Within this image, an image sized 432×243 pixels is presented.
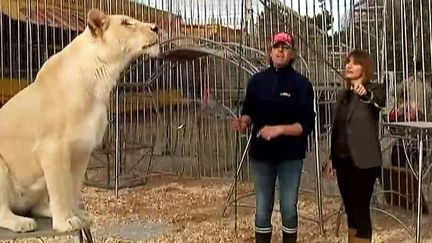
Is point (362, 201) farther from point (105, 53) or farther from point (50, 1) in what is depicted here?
point (50, 1)

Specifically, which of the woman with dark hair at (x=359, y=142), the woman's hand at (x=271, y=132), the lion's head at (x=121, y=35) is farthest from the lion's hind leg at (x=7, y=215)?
the woman with dark hair at (x=359, y=142)

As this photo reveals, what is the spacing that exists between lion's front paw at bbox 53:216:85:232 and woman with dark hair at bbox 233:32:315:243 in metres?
1.13

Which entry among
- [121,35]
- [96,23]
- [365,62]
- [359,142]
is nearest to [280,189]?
[359,142]

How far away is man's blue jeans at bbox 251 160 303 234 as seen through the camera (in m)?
3.48

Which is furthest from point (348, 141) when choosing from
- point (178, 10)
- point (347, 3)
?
point (178, 10)

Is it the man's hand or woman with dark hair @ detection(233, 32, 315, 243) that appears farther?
the man's hand

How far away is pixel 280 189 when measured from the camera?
11.7 feet

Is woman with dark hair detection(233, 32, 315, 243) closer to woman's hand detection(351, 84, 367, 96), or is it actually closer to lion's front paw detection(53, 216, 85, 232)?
woman's hand detection(351, 84, 367, 96)

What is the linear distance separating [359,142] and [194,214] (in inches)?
95.2

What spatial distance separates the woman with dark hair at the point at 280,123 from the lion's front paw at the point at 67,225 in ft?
3.71

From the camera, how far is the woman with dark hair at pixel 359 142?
11.4ft

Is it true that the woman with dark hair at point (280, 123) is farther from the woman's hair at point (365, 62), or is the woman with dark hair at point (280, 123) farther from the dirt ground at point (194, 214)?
the dirt ground at point (194, 214)

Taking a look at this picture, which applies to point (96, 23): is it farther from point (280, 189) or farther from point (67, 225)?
point (280, 189)

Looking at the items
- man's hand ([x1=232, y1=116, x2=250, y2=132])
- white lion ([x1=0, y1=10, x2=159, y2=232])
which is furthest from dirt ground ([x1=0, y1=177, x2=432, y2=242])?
white lion ([x1=0, y1=10, x2=159, y2=232])
